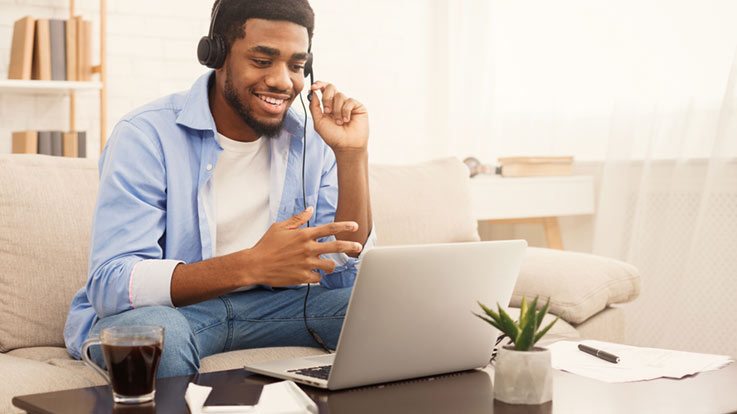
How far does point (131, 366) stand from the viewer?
0.96 m

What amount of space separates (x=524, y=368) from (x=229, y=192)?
0.84m

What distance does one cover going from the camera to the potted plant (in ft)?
3.27

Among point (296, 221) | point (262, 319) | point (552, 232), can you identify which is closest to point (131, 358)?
point (296, 221)

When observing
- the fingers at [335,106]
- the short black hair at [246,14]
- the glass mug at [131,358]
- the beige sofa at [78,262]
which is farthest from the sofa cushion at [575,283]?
the glass mug at [131,358]

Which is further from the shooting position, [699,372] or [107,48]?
[107,48]

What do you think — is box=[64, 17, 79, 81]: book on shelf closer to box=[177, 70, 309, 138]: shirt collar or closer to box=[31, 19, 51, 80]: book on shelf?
box=[31, 19, 51, 80]: book on shelf

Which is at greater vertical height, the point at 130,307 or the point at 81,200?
the point at 81,200

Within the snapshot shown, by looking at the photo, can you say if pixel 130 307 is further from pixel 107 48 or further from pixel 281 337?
pixel 107 48

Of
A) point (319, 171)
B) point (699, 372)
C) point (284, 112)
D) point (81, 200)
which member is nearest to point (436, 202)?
point (319, 171)

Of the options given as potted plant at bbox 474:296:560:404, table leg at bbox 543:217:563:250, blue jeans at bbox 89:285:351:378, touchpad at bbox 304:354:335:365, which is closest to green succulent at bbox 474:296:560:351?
potted plant at bbox 474:296:560:404

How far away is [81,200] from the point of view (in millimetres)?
1721

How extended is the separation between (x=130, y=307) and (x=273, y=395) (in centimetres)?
47

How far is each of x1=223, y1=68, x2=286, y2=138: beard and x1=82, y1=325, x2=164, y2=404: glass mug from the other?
29.2 inches

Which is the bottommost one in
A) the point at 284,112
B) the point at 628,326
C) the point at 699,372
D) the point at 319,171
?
the point at 628,326
